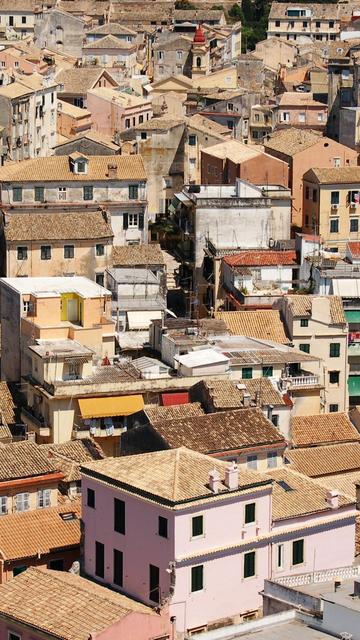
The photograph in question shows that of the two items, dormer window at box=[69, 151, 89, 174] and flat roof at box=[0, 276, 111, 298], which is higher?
dormer window at box=[69, 151, 89, 174]

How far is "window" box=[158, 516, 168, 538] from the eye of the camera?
46266mm

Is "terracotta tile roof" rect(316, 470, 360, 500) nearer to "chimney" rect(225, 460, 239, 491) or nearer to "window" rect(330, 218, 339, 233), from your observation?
"chimney" rect(225, 460, 239, 491)

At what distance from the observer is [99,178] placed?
265 ft

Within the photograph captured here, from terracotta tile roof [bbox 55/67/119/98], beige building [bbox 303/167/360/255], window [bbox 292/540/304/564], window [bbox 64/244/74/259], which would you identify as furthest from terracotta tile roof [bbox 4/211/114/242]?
terracotta tile roof [bbox 55/67/119/98]

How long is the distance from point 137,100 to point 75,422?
47.4 m

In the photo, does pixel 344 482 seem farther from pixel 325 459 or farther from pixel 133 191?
pixel 133 191

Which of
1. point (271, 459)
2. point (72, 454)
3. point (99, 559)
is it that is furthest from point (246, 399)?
point (99, 559)

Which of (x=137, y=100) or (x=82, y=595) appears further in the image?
(x=137, y=100)

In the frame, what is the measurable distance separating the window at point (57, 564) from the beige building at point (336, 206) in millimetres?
33810

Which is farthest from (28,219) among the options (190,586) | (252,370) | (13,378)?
(190,586)

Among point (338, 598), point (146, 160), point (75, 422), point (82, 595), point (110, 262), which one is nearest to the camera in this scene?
point (338, 598)

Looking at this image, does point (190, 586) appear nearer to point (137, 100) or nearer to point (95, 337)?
point (95, 337)

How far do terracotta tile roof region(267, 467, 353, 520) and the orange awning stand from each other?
396 inches

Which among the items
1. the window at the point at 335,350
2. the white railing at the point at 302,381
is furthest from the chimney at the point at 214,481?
the window at the point at 335,350
